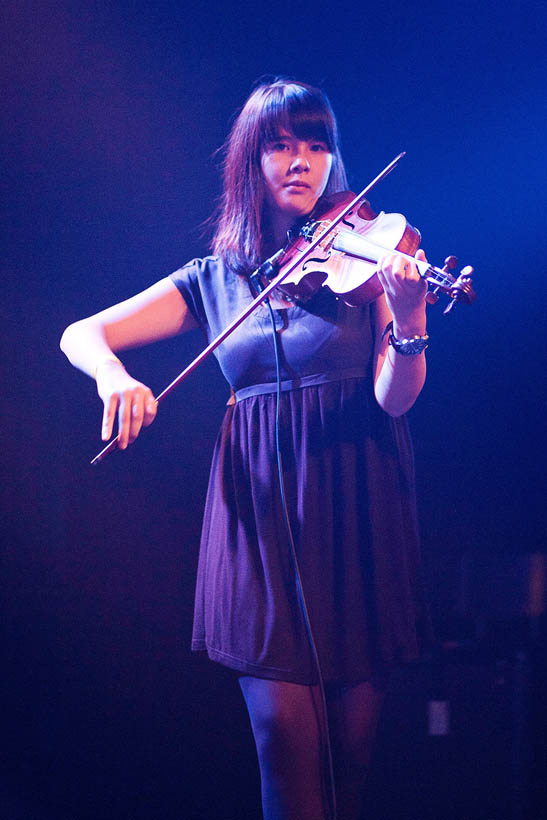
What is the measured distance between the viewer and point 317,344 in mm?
1153

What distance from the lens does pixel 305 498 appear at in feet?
3.69

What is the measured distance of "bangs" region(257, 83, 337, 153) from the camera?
4.20 ft

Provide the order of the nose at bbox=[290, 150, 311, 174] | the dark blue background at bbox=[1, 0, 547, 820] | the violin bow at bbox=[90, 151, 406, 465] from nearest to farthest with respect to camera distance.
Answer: the violin bow at bbox=[90, 151, 406, 465], the nose at bbox=[290, 150, 311, 174], the dark blue background at bbox=[1, 0, 547, 820]

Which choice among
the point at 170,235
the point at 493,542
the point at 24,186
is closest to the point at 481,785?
the point at 493,542

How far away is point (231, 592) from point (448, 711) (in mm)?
779

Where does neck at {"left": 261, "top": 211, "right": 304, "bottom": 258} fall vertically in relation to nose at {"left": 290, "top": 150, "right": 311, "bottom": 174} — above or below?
below

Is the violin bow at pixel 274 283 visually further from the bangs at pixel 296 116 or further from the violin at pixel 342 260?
the bangs at pixel 296 116

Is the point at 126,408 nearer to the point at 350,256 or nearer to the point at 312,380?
the point at 312,380

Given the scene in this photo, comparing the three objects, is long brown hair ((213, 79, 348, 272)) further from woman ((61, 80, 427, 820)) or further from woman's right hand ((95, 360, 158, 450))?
woman's right hand ((95, 360, 158, 450))

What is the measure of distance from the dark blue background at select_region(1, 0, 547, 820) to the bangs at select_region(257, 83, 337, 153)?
0.45 metres

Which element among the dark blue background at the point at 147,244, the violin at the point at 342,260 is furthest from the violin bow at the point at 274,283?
the dark blue background at the point at 147,244

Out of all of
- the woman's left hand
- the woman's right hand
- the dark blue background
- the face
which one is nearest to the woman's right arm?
the woman's right hand

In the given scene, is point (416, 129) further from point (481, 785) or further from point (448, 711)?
point (481, 785)

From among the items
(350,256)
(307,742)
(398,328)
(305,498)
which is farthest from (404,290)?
(307,742)
